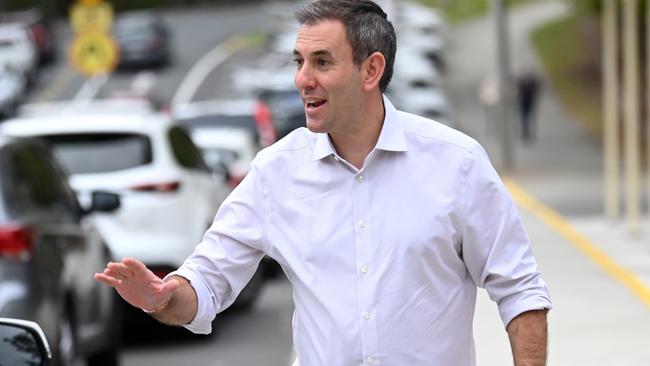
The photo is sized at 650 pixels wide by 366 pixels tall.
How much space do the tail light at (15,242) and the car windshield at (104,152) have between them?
3955 mm

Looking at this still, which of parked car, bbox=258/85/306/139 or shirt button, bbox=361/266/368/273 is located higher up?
shirt button, bbox=361/266/368/273

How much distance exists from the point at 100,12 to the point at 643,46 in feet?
71.5

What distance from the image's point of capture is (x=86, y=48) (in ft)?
102

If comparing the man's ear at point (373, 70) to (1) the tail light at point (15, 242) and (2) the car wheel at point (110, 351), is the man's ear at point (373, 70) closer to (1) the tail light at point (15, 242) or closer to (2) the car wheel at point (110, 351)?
(1) the tail light at point (15, 242)

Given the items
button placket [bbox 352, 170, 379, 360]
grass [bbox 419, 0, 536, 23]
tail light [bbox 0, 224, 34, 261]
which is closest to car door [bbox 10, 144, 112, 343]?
tail light [bbox 0, 224, 34, 261]

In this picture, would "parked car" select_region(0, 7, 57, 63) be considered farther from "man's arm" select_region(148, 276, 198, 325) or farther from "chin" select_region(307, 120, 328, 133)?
"chin" select_region(307, 120, 328, 133)

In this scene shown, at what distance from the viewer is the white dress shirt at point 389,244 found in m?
4.43

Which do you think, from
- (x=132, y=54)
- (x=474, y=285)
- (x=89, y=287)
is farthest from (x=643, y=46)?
(x=474, y=285)

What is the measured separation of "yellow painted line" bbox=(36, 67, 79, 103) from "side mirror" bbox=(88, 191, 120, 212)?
44374mm

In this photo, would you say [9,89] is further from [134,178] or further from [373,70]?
[373,70]

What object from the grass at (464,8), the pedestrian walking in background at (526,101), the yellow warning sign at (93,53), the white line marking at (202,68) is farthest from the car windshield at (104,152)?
the grass at (464,8)

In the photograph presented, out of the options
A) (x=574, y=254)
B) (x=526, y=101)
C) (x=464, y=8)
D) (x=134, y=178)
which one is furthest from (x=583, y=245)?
(x=464, y=8)

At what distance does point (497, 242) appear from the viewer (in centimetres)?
448

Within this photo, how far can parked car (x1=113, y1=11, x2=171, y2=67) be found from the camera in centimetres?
5878
